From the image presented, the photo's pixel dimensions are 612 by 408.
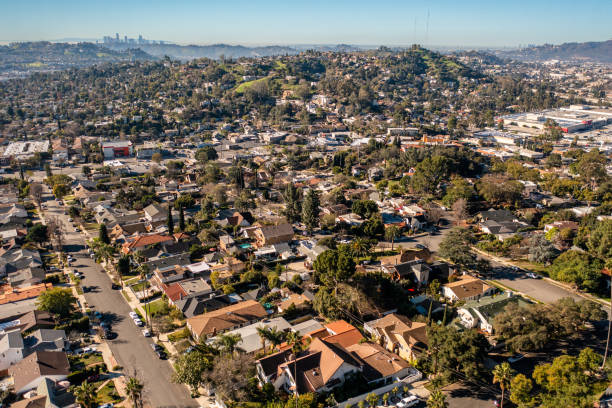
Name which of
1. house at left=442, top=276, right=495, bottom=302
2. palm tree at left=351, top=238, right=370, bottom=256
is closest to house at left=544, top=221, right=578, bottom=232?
house at left=442, top=276, right=495, bottom=302

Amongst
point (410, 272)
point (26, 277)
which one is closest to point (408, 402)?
point (410, 272)

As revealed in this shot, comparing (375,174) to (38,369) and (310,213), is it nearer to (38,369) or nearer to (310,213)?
(310,213)

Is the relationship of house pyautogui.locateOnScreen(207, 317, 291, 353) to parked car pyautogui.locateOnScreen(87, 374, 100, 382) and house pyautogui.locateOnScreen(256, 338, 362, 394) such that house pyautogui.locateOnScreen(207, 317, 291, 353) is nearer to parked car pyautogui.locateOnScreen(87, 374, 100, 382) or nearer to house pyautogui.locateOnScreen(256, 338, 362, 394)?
house pyautogui.locateOnScreen(256, 338, 362, 394)

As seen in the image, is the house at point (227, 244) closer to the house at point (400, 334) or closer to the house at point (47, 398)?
the house at point (400, 334)

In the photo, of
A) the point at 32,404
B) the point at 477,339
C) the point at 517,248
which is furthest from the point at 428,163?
the point at 32,404

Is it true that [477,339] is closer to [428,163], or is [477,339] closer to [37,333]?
[37,333]

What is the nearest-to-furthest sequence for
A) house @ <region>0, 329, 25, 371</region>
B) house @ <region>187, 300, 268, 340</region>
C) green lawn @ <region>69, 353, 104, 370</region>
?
house @ <region>0, 329, 25, 371</region> → green lawn @ <region>69, 353, 104, 370</region> → house @ <region>187, 300, 268, 340</region>
